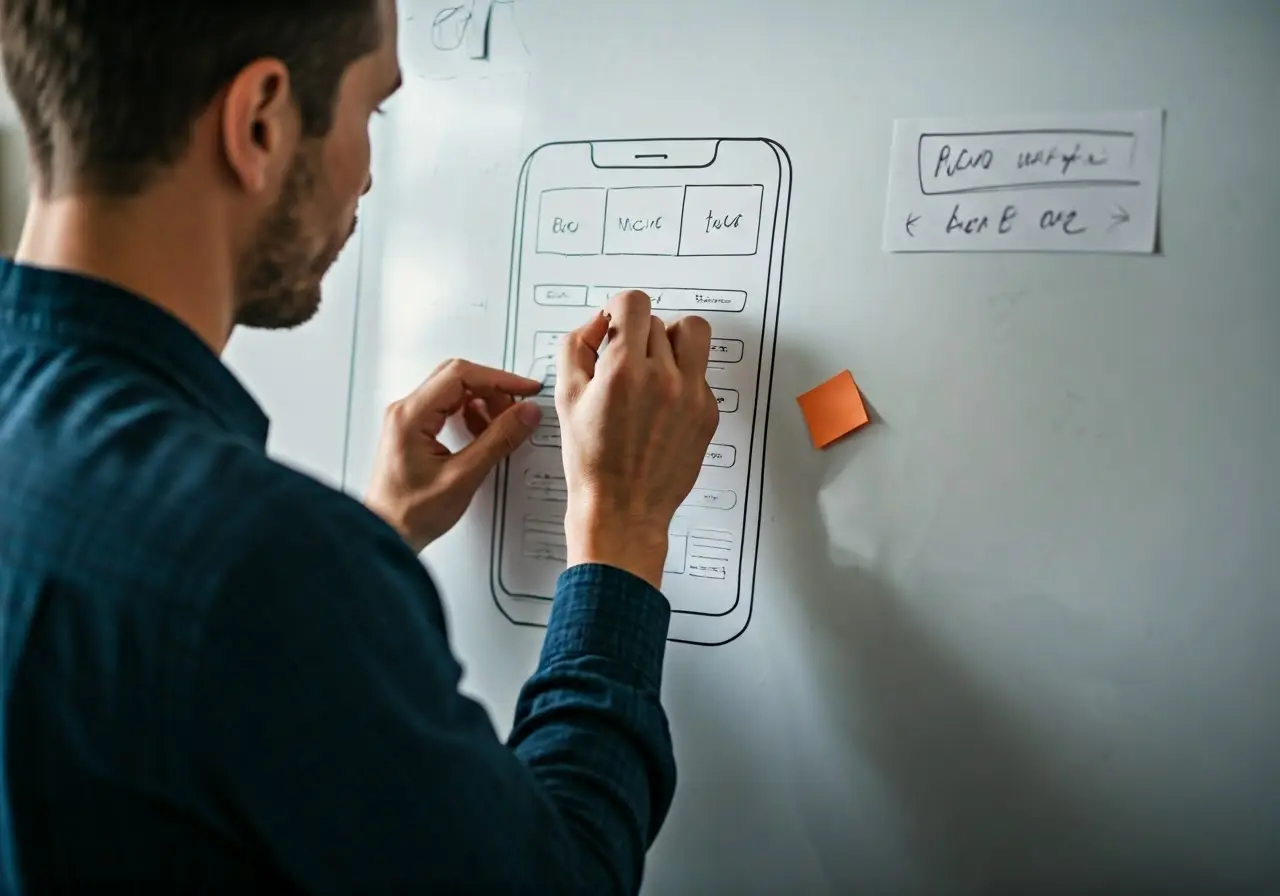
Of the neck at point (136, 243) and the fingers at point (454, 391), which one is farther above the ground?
the neck at point (136, 243)

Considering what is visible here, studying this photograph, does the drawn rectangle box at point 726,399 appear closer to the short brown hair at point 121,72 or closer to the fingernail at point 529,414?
the fingernail at point 529,414

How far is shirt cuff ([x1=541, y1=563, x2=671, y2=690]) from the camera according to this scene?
64 centimetres

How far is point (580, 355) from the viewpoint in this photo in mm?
785

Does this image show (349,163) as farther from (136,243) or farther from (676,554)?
(676,554)

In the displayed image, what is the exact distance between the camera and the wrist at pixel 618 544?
2.30 ft

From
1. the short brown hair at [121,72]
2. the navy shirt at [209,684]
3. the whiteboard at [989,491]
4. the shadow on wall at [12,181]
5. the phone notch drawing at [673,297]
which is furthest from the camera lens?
the shadow on wall at [12,181]

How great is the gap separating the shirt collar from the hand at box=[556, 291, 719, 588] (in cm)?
29

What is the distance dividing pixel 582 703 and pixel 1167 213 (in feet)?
1.82

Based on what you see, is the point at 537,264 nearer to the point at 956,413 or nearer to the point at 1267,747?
the point at 956,413

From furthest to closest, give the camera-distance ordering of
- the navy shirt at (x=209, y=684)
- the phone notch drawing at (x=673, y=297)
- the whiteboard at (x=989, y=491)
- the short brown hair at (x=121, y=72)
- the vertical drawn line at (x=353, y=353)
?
the vertical drawn line at (x=353, y=353) → the phone notch drawing at (x=673, y=297) → the whiteboard at (x=989, y=491) → the short brown hair at (x=121, y=72) → the navy shirt at (x=209, y=684)

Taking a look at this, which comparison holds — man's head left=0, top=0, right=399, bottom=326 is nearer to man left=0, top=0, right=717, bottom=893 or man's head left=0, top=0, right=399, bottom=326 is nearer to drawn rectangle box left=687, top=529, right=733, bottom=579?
man left=0, top=0, right=717, bottom=893

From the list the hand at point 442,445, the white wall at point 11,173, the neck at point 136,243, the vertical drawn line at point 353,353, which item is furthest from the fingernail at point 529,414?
the white wall at point 11,173

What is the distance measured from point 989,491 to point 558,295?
1.35ft

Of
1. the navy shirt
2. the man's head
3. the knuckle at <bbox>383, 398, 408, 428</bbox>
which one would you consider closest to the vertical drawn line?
the knuckle at <bbox>383, 398, 408, 428</bbox>
